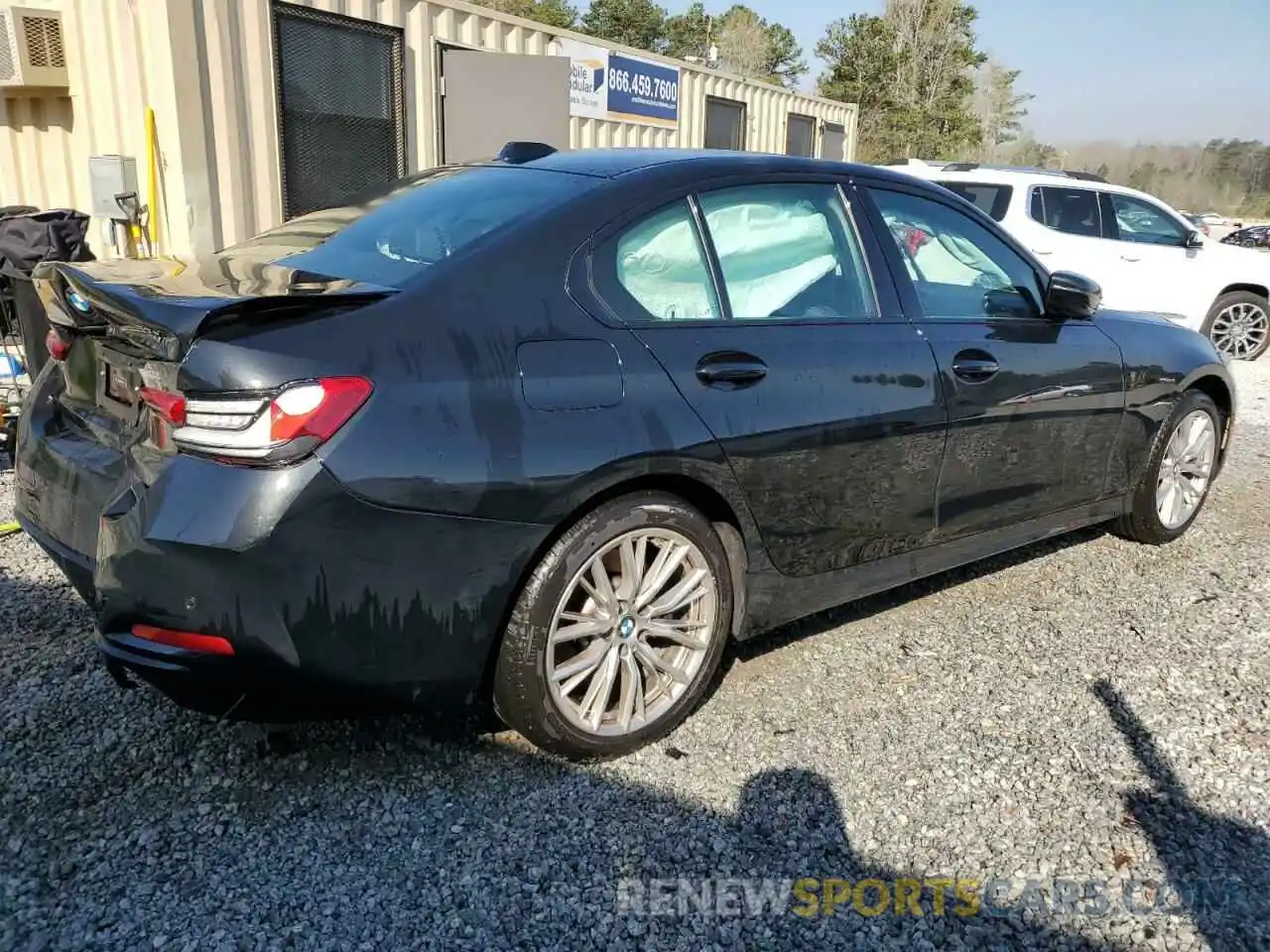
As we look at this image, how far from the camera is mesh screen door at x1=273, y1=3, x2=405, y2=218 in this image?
773 cm

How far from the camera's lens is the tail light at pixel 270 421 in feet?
6.76

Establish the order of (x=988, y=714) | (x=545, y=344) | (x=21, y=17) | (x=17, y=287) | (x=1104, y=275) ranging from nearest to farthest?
1. (x=545, y=344)
2. (x=988, y=714)
3. (x=17, y=287)
4. (x=21, y=17)
5. (x=1104, y=275)

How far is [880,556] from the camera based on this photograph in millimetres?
3232

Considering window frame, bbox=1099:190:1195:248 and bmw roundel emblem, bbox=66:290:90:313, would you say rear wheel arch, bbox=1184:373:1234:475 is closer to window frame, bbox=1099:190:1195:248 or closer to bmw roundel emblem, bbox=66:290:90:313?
bmw roundel emblem, bbox=66:290:90:313

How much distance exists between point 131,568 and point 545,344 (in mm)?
1039

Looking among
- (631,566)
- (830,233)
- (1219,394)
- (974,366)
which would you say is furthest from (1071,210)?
(631,566)

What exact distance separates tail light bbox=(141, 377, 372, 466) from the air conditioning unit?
665 cm

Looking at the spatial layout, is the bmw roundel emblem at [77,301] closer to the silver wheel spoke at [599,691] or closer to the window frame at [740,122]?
the silver wheel spoke at [599,691]

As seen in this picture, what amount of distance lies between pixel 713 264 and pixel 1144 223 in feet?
28.3

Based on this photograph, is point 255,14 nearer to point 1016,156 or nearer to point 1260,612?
point 1260,612

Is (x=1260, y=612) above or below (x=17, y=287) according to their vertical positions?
below

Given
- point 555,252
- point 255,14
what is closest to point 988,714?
point 555,252

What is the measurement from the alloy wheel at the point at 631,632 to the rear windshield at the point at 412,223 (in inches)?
34.7

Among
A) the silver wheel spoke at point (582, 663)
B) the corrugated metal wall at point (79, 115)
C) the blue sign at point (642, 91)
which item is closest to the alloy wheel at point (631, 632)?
the silver wheel spoke at point (582, 663)
